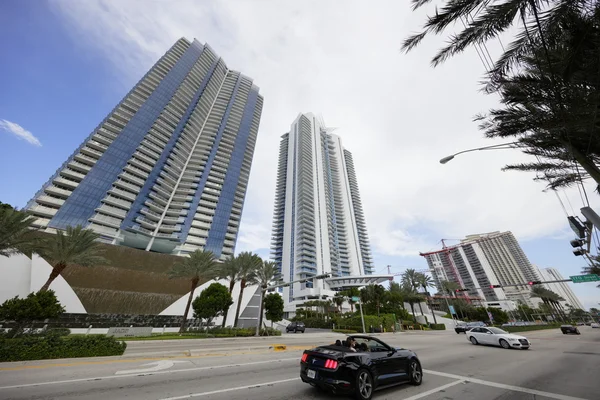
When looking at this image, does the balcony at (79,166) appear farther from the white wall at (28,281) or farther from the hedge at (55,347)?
the hedge at (55,347)

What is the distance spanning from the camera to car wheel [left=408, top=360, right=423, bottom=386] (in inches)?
251

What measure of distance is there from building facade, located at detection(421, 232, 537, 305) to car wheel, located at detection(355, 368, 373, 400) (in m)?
136

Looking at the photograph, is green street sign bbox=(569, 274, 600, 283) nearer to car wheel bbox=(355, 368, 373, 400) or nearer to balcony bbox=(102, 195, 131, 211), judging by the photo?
car wheel bbox=(355, 368, 373, 400)

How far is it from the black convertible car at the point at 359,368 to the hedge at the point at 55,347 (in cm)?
1125

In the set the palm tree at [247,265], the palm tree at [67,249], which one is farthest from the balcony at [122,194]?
the palm tree at [247,265]

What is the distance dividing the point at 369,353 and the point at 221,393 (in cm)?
364

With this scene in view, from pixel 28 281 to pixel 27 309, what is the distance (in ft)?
87.9

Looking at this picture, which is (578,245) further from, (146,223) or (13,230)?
(146,223)

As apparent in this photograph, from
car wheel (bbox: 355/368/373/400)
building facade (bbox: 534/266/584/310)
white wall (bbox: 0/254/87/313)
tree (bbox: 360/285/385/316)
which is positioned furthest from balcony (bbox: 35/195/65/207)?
building facade (bbox: 534/266/584/310)

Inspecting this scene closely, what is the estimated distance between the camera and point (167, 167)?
269 feet

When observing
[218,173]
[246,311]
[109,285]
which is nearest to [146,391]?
[109,285]

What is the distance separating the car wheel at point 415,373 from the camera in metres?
6.37

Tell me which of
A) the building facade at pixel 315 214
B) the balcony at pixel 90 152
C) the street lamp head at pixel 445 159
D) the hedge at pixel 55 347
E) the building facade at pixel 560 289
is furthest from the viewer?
the building facade at pixel 560 289

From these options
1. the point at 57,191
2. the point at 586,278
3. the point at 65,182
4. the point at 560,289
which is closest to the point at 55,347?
the point at 586,278
